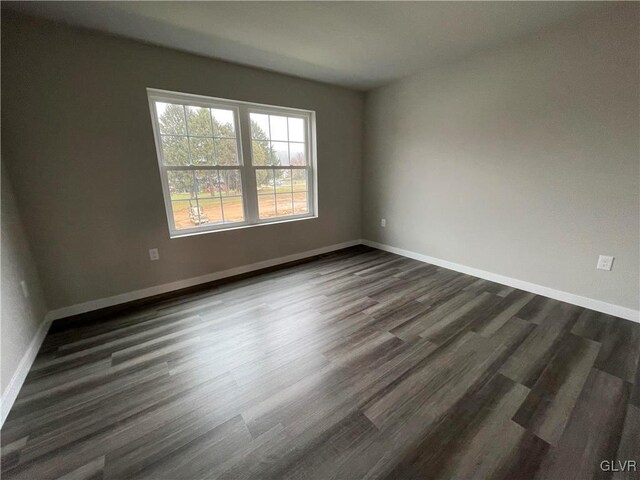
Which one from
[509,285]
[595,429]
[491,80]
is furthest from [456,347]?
[491,80]

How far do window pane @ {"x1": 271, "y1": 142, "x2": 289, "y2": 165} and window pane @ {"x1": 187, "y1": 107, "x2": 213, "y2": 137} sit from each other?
80 centimetres

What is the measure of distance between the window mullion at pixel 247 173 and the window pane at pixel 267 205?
0.07 metres

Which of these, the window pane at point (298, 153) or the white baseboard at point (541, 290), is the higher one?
the window pane at point (298, 153)

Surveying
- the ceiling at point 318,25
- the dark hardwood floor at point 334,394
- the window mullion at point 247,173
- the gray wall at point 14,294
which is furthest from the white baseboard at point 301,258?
the ceiling at point 318,25

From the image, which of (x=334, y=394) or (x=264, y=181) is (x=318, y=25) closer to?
(x=264, y=181)

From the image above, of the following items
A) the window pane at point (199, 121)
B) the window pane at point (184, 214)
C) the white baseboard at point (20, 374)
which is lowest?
the white baseboard at point (20, 374)

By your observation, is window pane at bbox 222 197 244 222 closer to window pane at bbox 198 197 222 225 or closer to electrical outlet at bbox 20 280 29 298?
window pane at bbox 198 197 222 225

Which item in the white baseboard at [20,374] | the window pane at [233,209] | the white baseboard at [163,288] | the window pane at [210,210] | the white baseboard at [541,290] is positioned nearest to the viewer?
the white baseboard at [20,374]

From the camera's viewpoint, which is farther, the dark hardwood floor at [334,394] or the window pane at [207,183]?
the window pane at [207,183]

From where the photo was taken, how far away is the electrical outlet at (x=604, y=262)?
Answer: 7.03 feet

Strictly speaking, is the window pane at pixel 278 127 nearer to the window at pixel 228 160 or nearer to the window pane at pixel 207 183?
the window at pixel 228 160

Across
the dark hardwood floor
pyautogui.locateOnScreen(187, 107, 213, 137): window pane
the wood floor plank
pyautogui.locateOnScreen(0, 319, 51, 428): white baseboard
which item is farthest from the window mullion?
the wood floor plank

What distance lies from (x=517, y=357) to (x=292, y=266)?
2.48 m

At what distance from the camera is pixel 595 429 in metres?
1.22
